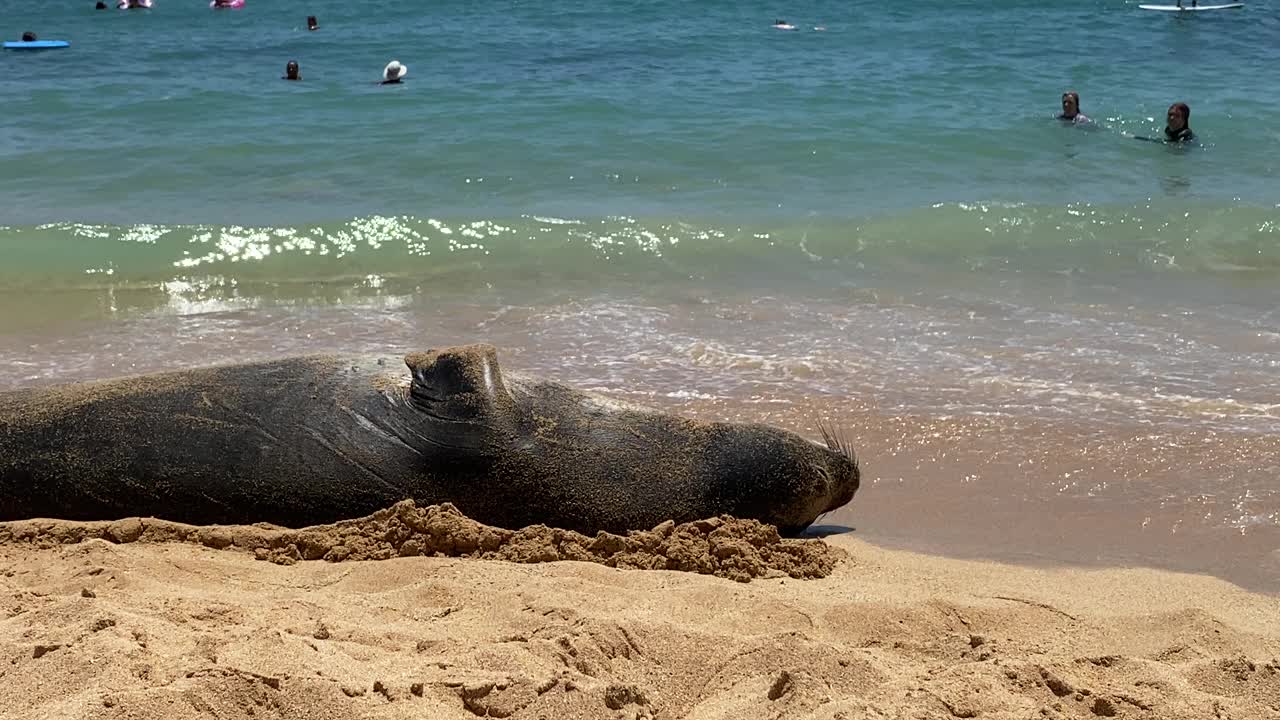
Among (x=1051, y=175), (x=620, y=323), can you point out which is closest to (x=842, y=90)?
(x=1051, y=175)

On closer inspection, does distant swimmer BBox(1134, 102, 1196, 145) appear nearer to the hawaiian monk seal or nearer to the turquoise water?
the turquoise water

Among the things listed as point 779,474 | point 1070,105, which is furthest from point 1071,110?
point 779,474

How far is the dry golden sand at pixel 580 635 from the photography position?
348 cm

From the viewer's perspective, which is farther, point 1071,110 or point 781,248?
point 1071,110

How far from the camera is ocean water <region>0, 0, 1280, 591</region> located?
5.99 meters

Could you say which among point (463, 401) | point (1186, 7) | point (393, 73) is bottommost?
point (463, 401)

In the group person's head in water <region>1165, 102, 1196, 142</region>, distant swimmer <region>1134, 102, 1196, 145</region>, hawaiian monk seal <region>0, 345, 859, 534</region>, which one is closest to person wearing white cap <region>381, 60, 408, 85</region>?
distant swimmer <region>1134, 102, 1196, 145</region>

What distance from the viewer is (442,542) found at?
470 centimetres

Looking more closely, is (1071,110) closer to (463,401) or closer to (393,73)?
(393,73)

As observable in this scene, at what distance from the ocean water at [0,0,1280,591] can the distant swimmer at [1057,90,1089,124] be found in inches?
16.7

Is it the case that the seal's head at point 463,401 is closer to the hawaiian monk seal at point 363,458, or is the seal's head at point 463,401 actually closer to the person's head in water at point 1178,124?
the hawaiian monk seal at point 363,458

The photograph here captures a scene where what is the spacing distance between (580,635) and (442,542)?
99cm

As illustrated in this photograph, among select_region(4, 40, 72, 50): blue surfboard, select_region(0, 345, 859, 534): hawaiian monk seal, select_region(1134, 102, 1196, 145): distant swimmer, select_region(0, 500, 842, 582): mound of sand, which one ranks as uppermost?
select_region(4, 40, 72, 50): blue surfboard

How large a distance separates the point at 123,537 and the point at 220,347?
3.24 m
